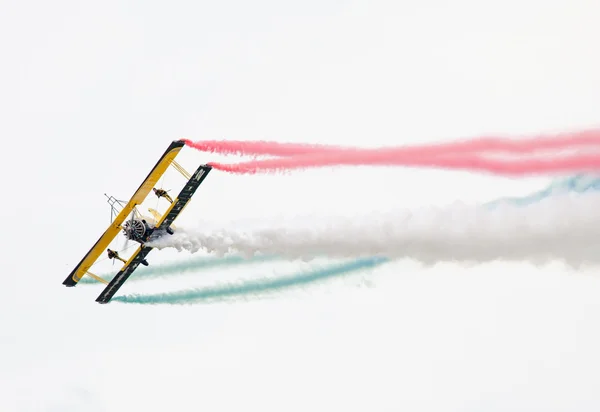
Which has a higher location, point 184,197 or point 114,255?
point 184,197

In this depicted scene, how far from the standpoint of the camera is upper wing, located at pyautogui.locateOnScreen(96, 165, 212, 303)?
68.4m

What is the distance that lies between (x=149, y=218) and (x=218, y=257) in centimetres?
475

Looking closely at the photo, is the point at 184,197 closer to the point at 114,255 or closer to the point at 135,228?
the point at 135,228

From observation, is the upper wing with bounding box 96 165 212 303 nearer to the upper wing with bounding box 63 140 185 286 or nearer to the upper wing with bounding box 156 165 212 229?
the upper wing with bounding box 156 165 212 229

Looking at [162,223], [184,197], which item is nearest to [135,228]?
[162,223]

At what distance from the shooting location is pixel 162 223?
7019 centimetres

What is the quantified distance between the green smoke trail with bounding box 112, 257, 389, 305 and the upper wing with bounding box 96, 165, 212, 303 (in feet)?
2.56

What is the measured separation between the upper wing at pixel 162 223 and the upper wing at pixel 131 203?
1597 mm

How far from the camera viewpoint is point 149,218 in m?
70.5

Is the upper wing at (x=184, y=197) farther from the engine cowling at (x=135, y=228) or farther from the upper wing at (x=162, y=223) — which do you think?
the engine cowling at (x=135, y=228)

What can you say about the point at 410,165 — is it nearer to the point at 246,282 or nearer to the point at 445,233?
the point at 445,233

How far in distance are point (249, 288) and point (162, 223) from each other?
5.70 metres

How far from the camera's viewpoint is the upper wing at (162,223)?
6844cm

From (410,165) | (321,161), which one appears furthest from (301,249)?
(410,165)
